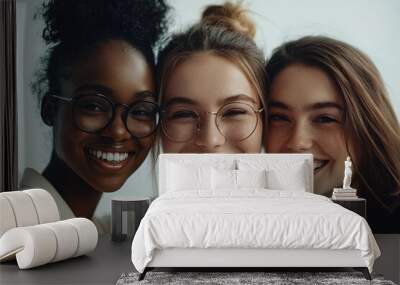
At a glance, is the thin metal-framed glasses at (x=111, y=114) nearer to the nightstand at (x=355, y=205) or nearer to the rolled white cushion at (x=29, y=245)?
the rolled white cushion at (x=29, y=245)

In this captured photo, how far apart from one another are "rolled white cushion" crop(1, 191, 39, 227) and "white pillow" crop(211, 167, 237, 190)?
1.82 metres

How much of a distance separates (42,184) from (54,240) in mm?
2195

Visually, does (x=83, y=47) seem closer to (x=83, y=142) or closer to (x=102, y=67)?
(x=102, y=67)

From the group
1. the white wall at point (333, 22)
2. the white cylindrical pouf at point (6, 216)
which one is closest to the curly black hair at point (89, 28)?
Answer: the white wall at point (333, 22)

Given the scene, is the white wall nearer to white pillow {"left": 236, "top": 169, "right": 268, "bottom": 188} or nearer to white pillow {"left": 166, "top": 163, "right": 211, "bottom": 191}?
white pillow {"left": 166, "top": 163, "right": 211, "bottom": 191}

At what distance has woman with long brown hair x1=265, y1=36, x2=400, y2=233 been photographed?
276 inches

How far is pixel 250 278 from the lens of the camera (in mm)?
4789

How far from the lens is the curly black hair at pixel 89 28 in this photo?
713cm

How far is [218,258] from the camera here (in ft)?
15.7

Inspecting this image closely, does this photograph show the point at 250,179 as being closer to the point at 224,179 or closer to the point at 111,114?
the point at 224,179

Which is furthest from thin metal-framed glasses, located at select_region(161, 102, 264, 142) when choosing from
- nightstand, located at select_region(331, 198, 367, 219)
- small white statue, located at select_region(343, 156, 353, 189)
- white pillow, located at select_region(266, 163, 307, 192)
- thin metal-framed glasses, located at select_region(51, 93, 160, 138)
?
nightstand, located at select_region(331, 198, 367, 219)

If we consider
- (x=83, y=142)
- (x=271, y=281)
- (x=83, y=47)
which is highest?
(x=83, y=47)

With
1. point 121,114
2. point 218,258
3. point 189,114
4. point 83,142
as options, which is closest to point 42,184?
point 83,142

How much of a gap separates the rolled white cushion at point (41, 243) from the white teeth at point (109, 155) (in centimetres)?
178
